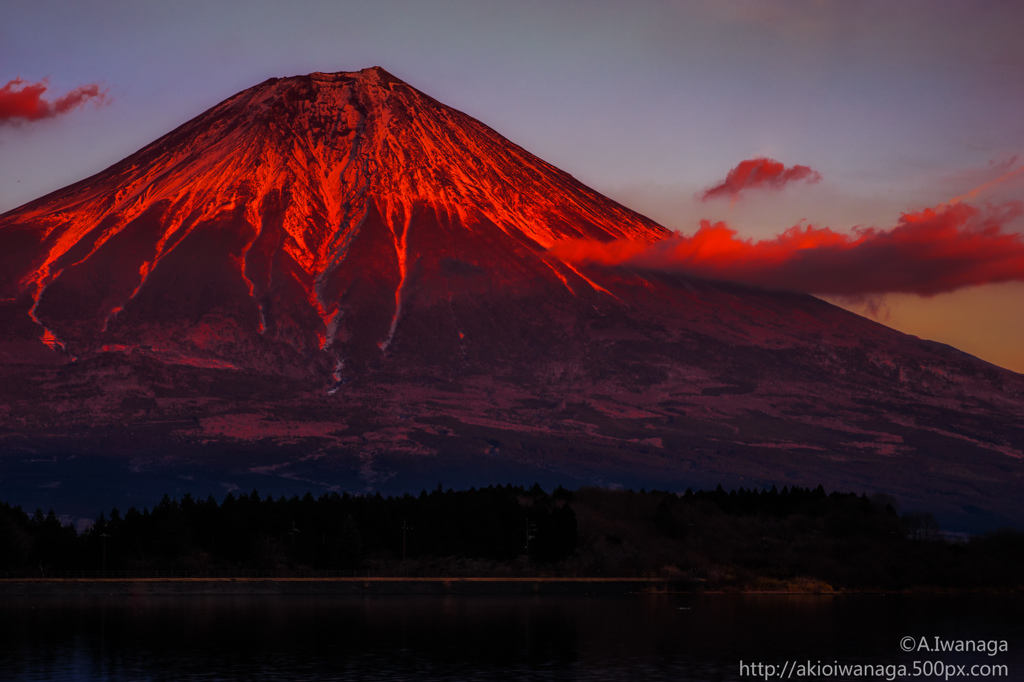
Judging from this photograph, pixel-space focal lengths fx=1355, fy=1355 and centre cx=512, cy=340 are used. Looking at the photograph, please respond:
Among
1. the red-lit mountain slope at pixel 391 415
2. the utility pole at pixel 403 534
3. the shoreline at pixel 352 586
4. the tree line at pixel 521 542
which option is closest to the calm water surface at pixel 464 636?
the shoreline at pixel 352 586

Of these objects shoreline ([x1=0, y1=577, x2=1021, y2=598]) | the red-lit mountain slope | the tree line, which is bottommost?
shoreline ([x1=0, y1=577, x2=1021, y2=598])

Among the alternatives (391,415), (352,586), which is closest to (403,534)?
(352,586)

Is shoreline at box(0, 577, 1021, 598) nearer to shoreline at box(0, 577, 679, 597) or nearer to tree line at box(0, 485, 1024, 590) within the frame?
shoreline at box(0, 577, 679, 597)

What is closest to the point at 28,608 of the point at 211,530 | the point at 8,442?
the point at 211,530

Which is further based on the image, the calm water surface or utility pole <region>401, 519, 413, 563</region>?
utility pole <region>401, 519, 413, 563</region>

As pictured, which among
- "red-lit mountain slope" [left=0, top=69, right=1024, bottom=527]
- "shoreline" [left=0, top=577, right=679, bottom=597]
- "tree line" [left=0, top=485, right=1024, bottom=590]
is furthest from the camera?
"red-lit mountain slope" [left=0, top=69, right=1024, bottom=527]

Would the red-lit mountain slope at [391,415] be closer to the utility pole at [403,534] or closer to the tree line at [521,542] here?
the tree line at [521,542]

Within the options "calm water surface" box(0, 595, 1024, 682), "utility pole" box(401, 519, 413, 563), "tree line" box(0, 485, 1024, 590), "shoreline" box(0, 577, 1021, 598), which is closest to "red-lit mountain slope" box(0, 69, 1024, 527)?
"tree line" box(0, 485, 1024, 590)

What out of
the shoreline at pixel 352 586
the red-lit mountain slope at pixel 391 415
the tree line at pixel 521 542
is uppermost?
the red-lit mountain slope at pixel 391 415

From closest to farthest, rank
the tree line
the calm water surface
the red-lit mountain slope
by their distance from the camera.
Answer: the calm water surface < the tree line < the red-lit mountain slope
